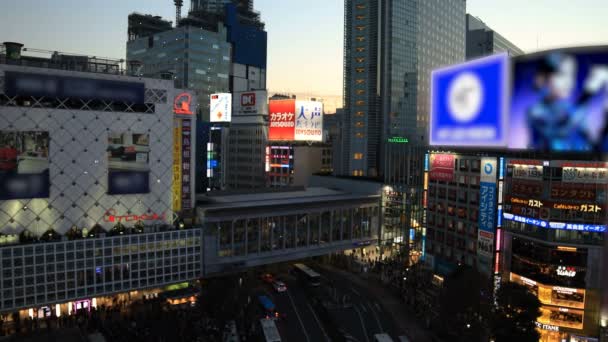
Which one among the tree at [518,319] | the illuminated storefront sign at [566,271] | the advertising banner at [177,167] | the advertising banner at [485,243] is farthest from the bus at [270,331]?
the illuminated storefront sign at [566,271]

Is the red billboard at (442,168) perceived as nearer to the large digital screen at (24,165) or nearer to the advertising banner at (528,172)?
the advertising banner at (528,172)

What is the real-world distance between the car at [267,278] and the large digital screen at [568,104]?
110 feet

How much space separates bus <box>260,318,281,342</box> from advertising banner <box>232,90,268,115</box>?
54.6m

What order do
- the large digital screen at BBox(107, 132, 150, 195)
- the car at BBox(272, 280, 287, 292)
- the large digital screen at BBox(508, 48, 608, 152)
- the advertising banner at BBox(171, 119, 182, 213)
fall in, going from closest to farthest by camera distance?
the large digital screen at BBox(508, 48, 608, 152) → the large digital screen at BBox(107, 132, 150, 195) → the advertising banner at BBox(171, 119, 182, 213) → the car at BBox(272, 280, 287, 292)

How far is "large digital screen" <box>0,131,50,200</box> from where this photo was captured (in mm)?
36062

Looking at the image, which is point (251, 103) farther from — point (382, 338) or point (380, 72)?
point (382, 338)

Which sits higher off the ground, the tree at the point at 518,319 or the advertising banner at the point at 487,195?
the advertising banner at the point at 487,195

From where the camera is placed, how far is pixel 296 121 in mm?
77375

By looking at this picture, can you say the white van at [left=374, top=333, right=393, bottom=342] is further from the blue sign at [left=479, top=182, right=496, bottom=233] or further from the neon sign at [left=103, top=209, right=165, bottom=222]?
the neon sign at [left=103, top=209, right=165, bottom=222]

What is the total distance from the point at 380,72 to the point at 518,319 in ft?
221

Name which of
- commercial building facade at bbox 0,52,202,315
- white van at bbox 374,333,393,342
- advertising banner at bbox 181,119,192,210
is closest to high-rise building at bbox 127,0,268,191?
advertising banner at bbox 181,119,192,210

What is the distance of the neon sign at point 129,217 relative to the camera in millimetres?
40531

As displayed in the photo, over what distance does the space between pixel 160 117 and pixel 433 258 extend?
3066 cm

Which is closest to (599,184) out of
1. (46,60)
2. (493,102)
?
(493,102)
